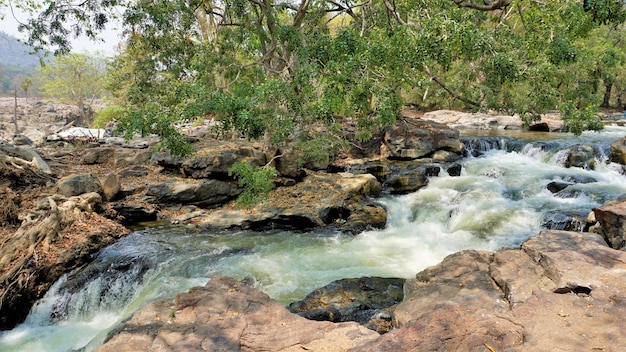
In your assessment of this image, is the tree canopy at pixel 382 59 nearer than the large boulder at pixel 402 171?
Yes

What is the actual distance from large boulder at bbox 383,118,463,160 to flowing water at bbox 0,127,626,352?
92.9 inches

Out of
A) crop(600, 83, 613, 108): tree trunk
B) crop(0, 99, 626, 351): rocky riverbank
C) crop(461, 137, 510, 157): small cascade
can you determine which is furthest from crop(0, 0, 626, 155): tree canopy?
crop(600, 83, 613, 108): tree trunk

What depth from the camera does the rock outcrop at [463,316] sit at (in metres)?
3.26

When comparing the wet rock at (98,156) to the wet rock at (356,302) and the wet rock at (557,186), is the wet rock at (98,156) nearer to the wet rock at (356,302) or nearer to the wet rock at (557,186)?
the wet rock at (356,302)

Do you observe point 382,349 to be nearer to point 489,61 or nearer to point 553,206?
point 489,61

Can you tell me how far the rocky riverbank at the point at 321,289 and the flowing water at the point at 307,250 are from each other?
48 cm

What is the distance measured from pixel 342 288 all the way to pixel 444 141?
10928 mm

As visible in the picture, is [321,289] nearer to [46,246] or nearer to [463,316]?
[463,316]

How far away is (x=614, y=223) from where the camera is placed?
6.23m

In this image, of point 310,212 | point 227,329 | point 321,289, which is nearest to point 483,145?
point 310,212

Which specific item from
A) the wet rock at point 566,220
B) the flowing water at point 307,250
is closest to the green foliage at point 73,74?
the flowing water at point 307,250

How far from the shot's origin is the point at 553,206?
9.63 m

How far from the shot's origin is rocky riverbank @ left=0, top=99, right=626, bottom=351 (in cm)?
354

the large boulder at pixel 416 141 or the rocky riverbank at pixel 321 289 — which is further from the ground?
the large boulder at pixel 416 141
